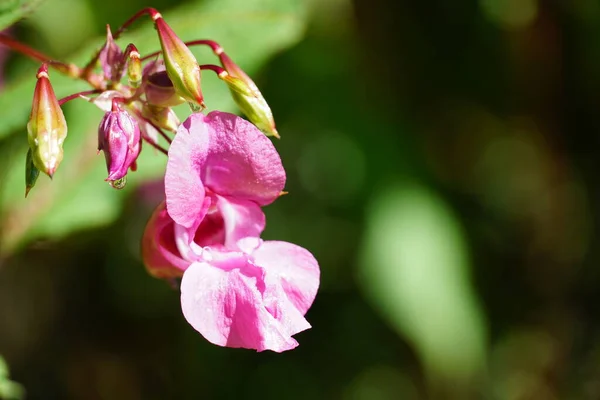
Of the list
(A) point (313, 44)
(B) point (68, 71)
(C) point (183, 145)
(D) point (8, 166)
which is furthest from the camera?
(A) point (313, 44)

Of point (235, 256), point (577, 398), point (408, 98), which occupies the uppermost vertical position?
point (235, 256)

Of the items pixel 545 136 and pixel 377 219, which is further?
pixel 545 136

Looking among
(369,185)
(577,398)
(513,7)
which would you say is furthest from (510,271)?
(513,7)

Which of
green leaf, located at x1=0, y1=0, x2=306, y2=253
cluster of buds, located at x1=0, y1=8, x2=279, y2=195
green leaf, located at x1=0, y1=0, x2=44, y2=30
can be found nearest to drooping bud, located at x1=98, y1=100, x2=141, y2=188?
cluster of buds, located at x1=0, y1=8, x2=279, y2=195

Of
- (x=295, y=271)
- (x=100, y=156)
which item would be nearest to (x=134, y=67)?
(x=295, y=271)

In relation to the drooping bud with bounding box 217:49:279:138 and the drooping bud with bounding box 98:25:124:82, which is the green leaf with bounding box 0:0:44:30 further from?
the drooping bud with bounding box 217:49:279:138

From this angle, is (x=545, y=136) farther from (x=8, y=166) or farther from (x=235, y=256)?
(x=235, y=256)

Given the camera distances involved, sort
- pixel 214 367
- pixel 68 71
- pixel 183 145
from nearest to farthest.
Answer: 1. pixel 183 145
2. pixel 68 71
3. pixel 214 367

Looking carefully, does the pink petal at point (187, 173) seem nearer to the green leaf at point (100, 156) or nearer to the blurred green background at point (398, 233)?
the green leaf at point (100, 156)
